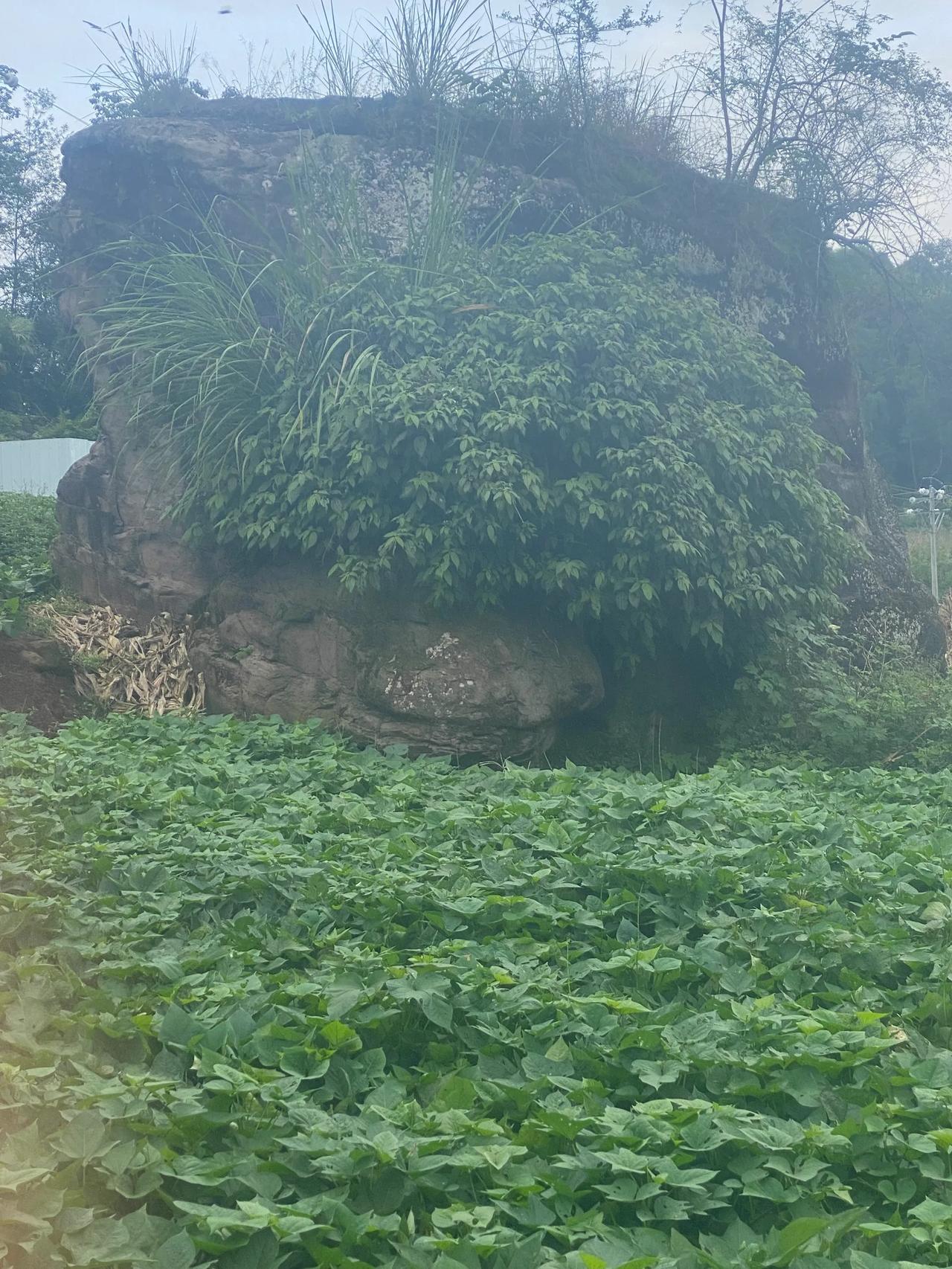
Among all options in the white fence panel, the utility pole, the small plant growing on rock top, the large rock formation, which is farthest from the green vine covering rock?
the white fence panel

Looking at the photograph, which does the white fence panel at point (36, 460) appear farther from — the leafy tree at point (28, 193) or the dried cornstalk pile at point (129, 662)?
the dried cornstalk pile at point (129, 662)

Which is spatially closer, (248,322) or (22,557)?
(248,322)

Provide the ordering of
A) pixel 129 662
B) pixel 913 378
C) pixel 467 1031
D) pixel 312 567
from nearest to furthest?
pixel 467 1031 → pixel 312 567 → pixel 129 662 → pixel 913 378

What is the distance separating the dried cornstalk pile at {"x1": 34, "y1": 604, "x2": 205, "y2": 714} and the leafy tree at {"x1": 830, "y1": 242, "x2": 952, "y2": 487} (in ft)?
35.1

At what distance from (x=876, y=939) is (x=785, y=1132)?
1.25 m

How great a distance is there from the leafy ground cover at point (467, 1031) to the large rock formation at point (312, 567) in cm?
256

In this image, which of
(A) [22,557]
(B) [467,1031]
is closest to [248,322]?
(A) [22,557]

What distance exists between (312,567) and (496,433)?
1.49 meters

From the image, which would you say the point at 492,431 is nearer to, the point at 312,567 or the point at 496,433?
the point at 496,433

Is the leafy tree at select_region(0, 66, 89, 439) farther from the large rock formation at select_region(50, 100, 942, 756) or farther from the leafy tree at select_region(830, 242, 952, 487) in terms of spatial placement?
the leafy tree at select_region(830, 242, 952, 487)

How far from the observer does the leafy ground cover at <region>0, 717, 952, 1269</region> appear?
2.30 meters

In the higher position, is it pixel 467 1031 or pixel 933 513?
pixel 933 513

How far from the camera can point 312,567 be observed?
7887 mm

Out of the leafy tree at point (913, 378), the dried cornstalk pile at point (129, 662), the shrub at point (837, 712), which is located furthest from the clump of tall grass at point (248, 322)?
the leafy tree at point (913, 378)
